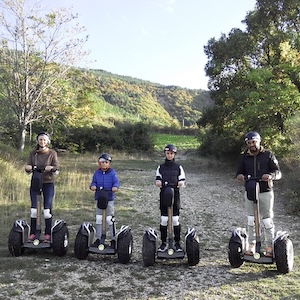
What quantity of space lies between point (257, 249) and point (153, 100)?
9162cm

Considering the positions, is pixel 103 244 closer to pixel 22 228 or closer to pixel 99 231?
pixel 99 231

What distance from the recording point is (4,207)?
29.6 ft

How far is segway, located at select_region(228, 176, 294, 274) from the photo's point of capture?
495 centimetres

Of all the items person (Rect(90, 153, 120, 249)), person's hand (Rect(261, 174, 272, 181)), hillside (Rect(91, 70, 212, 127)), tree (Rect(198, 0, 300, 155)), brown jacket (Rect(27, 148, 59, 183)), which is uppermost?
hillside (Rect(91, 70, 212, 127))

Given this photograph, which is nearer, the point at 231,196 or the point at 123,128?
the point at 231,196

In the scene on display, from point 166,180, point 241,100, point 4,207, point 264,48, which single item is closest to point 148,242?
point 166,180

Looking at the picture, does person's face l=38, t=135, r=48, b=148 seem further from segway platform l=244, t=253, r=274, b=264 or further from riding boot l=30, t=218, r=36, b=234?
segway platform l=244, t=253, r=274, b=264

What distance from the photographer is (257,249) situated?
513cm

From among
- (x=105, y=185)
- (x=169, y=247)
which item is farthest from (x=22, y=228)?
(x=169, y=247)

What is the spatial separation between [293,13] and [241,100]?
198 inches

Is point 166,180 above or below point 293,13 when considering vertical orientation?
below

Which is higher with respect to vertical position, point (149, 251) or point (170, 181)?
point (170, 181)

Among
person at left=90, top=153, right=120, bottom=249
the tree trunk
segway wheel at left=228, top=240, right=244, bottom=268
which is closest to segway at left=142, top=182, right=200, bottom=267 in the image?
segway wheel at left=228, top=240, right=244, bottom=268

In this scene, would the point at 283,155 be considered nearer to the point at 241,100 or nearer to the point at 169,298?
the point at 241,100
